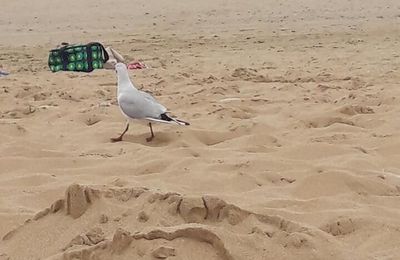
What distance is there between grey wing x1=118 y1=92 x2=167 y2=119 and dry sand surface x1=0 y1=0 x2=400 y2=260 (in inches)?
6.9

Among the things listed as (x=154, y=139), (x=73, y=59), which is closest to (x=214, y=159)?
(x=154, y=139)

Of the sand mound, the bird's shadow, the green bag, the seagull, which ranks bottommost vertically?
the green bag

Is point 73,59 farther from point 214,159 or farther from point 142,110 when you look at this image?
point 214,159

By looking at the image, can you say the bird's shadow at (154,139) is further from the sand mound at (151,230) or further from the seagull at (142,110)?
the sand mound at (151,230)

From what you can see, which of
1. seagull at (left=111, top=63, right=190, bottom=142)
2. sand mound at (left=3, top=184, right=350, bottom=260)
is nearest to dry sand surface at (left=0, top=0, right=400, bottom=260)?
sand mound at (left=3, top=184, right=350, bottom=260)

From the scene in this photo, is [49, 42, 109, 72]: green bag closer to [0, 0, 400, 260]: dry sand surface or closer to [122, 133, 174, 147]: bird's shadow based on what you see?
[0, 0, 400, 260]: dry sand surface

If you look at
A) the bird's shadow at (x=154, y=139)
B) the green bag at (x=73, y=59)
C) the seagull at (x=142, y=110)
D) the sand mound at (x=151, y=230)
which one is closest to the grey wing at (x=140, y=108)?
the seagull at (x=142, y=110)

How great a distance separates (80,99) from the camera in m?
6.90

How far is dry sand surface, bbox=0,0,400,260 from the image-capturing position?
2.72 m

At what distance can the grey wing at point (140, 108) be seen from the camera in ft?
16.9

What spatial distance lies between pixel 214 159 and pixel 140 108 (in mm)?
1017

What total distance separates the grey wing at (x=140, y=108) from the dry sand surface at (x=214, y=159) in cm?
17

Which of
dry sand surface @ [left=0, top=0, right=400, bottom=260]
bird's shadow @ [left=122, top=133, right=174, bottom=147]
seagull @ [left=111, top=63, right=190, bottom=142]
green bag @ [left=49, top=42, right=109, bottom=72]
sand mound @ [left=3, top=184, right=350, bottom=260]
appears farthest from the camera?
green bag @ [left=49, top=42, right=109, bottom=72]

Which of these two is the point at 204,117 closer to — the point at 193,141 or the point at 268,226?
the point at 193,141
